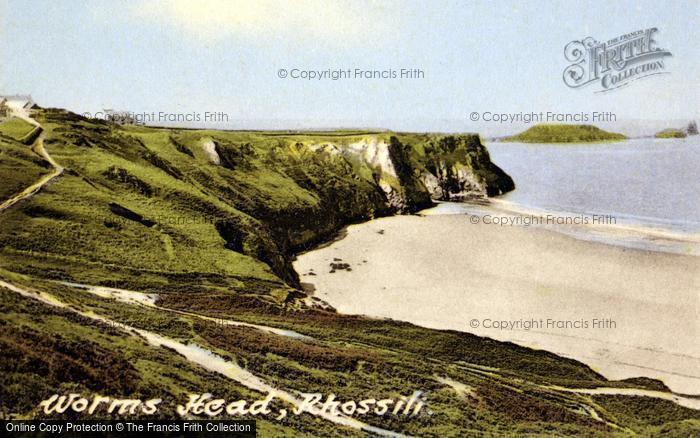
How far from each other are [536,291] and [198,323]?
31.3 metres

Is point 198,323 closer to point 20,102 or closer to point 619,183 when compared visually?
point 20,102

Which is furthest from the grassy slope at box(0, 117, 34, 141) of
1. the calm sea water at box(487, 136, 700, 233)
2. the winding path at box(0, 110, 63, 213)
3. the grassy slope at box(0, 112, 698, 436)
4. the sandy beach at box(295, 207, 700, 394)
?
the calm sea water at box(487, 136, 700, 233)

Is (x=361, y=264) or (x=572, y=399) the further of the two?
(x=361, y=264)

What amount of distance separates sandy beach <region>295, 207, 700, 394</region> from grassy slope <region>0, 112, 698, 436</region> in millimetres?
4211

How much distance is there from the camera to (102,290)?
3506 centimetres

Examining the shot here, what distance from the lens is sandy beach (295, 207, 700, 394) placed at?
4000cm

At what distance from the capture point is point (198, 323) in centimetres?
3300

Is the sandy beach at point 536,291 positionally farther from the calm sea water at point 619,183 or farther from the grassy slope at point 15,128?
the grassy slope at point 15,128

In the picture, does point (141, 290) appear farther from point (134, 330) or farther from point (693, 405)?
point (693, 405)

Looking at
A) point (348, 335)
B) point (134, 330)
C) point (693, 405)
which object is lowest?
point (693, 405)

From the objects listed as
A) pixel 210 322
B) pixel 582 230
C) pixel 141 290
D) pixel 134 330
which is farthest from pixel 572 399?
pixel 582 230

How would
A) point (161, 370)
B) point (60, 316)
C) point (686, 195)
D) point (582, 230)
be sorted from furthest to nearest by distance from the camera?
1. point (686, 195)
2. point (582, 230)
3. point (60, 316)
4. point (161, 370)

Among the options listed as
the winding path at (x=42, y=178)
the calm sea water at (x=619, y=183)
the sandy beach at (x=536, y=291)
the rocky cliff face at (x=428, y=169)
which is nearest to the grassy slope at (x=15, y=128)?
the winding path at (x=42, y=178)

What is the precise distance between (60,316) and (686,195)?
102656 mm
